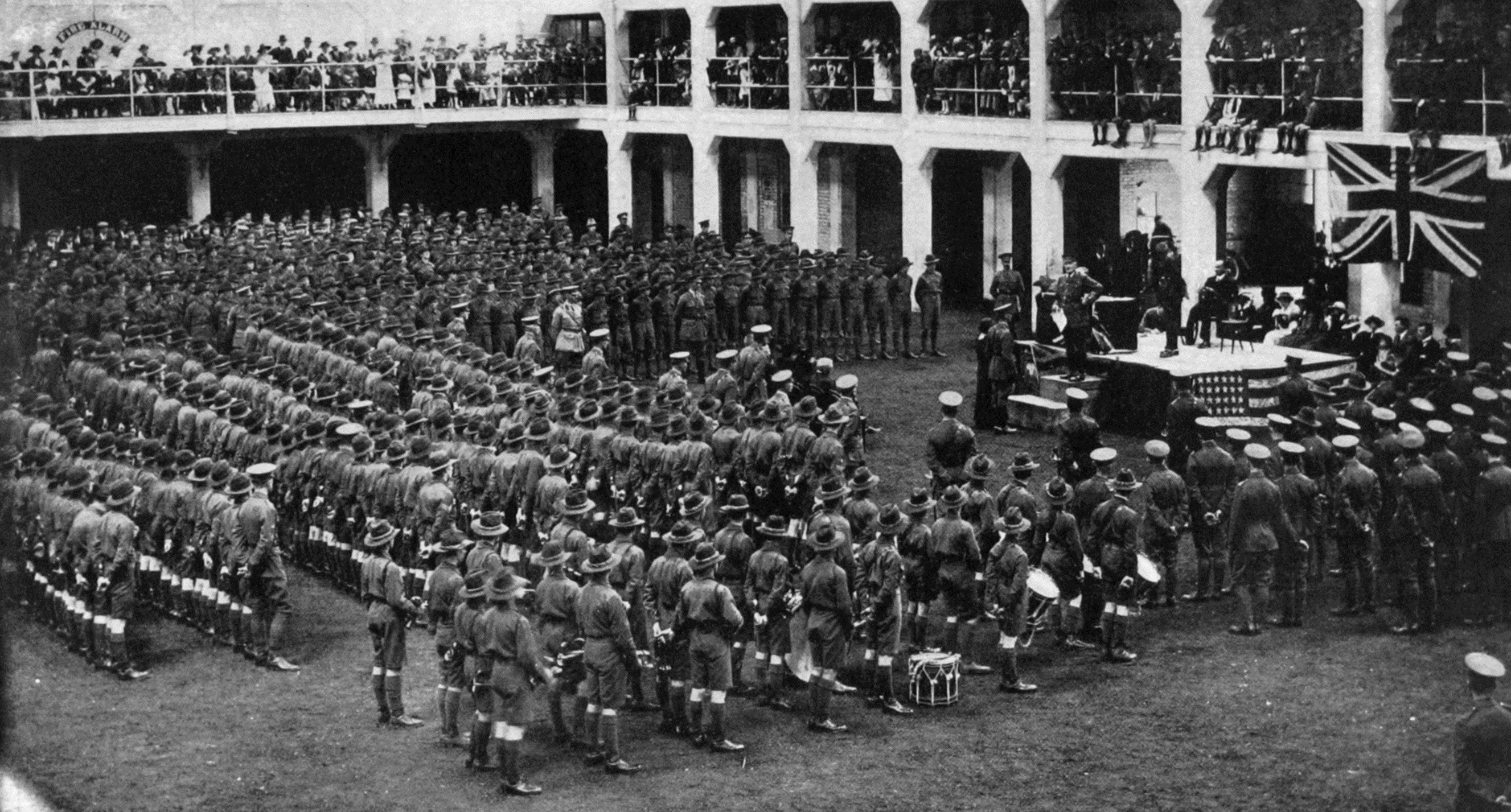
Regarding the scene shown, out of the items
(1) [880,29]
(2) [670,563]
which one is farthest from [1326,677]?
(1) [880,29]

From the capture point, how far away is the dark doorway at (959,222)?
38.4 m

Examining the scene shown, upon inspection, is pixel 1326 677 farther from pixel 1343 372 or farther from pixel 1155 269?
pixel 1155 269

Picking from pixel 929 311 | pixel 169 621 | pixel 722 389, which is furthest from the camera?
pixel 929 311

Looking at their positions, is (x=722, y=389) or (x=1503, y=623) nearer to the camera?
(x=1503, y=623)

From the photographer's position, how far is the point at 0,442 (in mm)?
17094

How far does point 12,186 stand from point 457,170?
11.1 m

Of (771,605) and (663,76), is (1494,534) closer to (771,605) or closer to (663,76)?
(771,605)

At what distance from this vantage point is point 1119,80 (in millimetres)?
31078

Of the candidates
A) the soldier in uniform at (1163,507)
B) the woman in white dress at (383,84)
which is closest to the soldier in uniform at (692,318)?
the soldier in uniform at (1163,507)

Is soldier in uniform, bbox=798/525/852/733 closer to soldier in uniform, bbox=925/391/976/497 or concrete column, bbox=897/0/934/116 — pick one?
soldier in uniform, bbox=925/391/976/497

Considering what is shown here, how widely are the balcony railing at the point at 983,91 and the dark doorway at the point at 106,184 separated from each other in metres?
18.2

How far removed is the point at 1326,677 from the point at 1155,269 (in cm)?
1135

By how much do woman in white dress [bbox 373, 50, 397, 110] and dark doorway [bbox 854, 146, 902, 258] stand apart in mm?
10783

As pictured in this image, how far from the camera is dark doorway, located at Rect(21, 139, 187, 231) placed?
4059 centimetres
